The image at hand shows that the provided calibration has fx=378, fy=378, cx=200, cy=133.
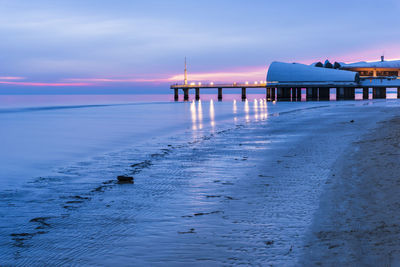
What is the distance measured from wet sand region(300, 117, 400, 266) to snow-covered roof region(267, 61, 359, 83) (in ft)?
253

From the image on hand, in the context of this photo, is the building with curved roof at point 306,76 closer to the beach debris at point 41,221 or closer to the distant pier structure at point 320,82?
the distant pier structure at point 320,82

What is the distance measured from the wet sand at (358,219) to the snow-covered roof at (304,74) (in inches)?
3032

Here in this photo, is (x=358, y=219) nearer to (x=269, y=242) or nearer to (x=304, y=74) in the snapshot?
(x=269, y=242)

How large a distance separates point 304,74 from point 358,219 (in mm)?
82092

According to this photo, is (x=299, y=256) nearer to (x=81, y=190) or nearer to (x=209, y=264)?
(x=209, y=264)

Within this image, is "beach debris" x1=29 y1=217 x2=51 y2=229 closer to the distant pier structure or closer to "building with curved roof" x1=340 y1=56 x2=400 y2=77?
the distant pier structure

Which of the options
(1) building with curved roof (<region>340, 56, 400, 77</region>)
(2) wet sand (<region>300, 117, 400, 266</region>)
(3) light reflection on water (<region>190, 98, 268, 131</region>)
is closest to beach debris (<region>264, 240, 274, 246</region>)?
(2) wet sand (<region>300, 117, 400, 266</region>)

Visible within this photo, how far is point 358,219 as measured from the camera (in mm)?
5441

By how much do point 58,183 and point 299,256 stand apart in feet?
21.6

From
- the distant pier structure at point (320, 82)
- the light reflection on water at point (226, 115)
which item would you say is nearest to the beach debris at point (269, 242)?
the light reflection on water at point (226, 115)

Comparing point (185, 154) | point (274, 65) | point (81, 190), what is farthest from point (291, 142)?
point (274, 65)

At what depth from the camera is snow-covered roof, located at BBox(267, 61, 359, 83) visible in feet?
268

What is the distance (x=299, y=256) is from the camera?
4.35 meters

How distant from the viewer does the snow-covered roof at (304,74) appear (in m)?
81.8
